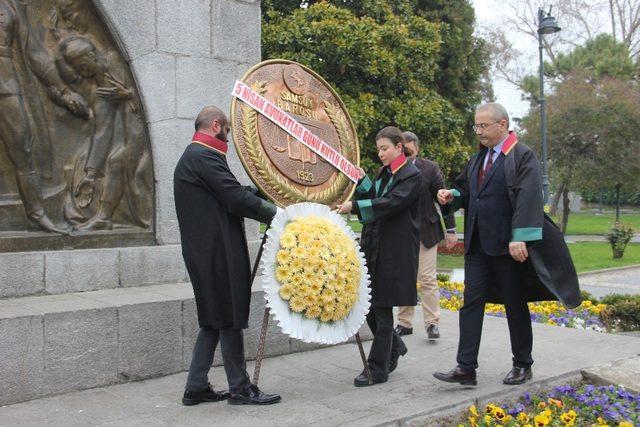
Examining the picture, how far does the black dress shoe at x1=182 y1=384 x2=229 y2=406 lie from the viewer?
406cm

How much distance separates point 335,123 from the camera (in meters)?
4.93

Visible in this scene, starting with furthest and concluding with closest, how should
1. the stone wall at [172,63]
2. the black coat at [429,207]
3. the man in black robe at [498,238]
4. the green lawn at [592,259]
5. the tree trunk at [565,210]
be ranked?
the tree trunk at [565,210], the green lawn at [592,259], the black coat at [429,207], the stone wall at [172,63], the man in black robe at [498,238]

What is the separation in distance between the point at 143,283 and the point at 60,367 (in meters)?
1.20

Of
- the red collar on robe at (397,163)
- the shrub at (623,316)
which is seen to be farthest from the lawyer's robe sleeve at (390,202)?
the shrub at (623,316)

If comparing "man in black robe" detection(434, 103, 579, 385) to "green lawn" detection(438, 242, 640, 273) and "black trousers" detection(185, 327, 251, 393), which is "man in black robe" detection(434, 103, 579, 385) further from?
"green lawn" detection(438, 242, 640, 273)

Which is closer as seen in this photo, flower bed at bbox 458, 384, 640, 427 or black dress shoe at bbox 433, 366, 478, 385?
flower bed at bbox 458, 384, 640, 427

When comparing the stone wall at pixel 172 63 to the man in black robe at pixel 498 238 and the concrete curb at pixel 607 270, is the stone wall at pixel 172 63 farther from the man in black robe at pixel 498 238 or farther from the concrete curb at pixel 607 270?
the concrete curb at pixel 607 270

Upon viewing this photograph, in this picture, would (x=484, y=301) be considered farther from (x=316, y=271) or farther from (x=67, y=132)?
(x=67, y=132)

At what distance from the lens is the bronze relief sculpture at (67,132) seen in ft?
15.5

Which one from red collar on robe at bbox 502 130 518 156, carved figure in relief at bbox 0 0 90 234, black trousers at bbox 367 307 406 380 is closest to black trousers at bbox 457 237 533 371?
black trousers at bbox 367 307 406 380

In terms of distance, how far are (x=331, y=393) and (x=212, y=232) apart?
4.56ft

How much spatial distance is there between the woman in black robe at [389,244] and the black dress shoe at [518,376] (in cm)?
86

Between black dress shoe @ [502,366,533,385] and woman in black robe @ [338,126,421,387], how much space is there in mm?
863

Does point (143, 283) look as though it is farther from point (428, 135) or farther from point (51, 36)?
point (428, 135)
